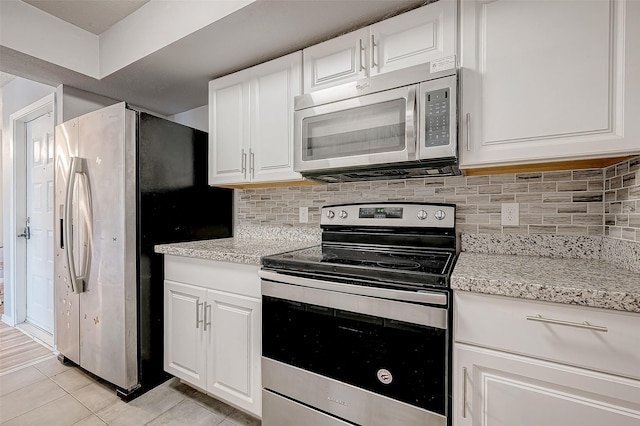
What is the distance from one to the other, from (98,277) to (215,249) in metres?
0.90

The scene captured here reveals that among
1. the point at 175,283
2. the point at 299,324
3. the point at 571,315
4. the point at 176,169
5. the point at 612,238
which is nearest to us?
the point at 571,315

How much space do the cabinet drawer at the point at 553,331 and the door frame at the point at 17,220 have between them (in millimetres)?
4041

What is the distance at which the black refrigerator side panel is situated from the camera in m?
1.87

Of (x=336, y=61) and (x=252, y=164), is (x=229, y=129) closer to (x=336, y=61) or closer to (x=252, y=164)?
(x=252, y=164)

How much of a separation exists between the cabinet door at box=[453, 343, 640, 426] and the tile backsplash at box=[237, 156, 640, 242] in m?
0.57

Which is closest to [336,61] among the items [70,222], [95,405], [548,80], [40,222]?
[548,80]

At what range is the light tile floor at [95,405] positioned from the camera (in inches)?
65.2

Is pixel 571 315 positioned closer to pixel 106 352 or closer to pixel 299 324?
pixel 299 324

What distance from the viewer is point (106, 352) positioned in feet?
6.27

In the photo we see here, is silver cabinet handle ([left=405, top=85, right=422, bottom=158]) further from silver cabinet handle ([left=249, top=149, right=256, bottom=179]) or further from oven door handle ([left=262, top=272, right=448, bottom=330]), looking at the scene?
silver cabinet handle ([left=249, top=149, right=256, bottom=179])

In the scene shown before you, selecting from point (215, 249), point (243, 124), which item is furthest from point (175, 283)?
point (243, 124)

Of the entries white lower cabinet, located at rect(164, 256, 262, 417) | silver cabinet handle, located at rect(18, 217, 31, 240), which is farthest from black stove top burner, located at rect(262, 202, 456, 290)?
silver cabinet handle, located at rect(18, 217, 31, 240)

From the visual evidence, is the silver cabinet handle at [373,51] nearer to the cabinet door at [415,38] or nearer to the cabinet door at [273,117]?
the cabinet door at [415,38]

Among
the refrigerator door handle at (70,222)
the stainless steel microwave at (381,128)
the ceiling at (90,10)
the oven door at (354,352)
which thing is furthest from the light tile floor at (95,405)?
the ceiling at (90,10)
